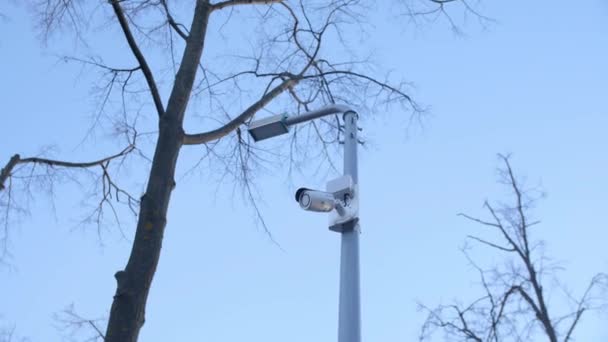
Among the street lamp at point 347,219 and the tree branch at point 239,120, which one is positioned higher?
the tree branch at point 239,120

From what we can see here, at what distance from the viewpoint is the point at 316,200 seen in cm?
329

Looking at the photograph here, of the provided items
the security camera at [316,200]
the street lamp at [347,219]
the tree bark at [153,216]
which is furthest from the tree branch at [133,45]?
the security camera at [316,200]

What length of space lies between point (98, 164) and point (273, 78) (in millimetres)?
2025

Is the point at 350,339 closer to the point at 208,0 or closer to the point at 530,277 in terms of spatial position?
the point at 208,0

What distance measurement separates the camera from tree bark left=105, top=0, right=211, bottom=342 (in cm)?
424

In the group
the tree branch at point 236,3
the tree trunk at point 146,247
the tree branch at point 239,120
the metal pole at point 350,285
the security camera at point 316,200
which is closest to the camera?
the metal pole at point 350,285

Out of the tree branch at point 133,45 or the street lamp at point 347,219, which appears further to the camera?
the tree branch at point 133,45

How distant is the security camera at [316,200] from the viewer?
129 inches

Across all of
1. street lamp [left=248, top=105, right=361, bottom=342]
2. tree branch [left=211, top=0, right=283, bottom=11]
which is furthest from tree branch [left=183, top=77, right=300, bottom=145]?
street lamp [left=248, top=105, right=361, bottom=342]

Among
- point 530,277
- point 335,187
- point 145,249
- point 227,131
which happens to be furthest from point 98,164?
point 530,277

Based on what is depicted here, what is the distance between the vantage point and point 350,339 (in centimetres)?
304

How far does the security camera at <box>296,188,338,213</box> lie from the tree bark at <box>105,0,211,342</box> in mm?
1508

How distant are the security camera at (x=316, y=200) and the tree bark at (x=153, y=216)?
4.95 feet

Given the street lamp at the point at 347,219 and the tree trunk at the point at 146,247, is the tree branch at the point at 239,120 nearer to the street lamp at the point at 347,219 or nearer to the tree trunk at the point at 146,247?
the tree trunk at the point at 146,247
